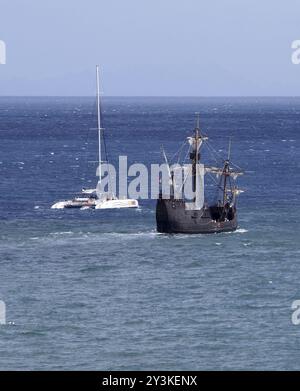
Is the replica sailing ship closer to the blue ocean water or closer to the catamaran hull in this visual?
the catamaran hull

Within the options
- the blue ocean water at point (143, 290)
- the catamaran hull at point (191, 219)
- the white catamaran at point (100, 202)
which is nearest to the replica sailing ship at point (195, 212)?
the catamaran hull at point (191, 219)

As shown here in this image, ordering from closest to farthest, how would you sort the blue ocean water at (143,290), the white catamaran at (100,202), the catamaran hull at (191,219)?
1. the blue ocean water at (143,290)
2. the catamaran hull at (191,219)
3. the white catamaran at (100,202)

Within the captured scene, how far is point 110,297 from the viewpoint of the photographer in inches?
2894

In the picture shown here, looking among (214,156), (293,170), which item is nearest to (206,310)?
(293,170)

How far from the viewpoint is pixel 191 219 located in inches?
3738

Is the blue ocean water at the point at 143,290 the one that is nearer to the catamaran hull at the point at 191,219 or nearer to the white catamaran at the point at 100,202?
the catamaran hull at the point at 191,219

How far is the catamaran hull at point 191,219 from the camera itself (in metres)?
93.8

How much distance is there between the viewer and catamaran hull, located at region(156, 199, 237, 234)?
93750 mm

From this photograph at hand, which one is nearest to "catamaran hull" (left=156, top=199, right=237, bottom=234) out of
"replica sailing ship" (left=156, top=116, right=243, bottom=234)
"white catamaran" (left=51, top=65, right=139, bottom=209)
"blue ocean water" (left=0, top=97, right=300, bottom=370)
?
"replica sailing ship" (left=156, top=116, right=243, bottom=234)

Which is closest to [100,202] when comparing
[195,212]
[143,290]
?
[195,212]

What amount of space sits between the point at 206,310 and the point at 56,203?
167 ft

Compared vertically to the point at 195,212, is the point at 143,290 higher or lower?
lower

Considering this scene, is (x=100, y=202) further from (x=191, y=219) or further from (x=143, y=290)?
(x=143, y=290)

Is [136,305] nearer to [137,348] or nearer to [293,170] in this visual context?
[137,348]
